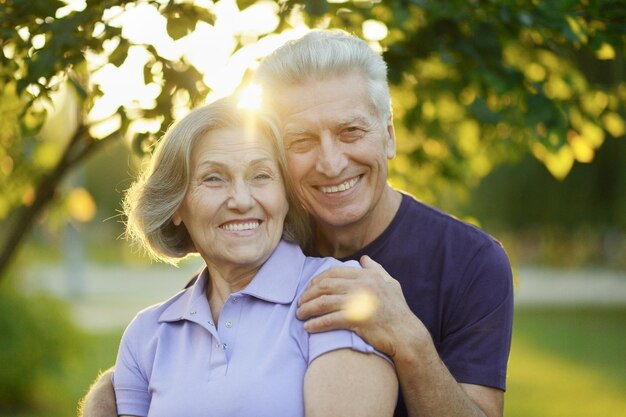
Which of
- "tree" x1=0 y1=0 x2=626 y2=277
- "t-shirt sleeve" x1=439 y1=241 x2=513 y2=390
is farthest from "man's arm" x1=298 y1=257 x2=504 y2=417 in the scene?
"tree" x1=0 y1=0 x2=626 y2=277

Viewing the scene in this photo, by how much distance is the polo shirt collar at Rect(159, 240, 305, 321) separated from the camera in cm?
255

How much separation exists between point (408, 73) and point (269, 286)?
1886 millimetres

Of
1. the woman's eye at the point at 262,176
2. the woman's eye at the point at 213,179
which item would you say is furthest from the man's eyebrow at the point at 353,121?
the woman's eye at the point at 213,179

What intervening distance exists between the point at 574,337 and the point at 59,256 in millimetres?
25323

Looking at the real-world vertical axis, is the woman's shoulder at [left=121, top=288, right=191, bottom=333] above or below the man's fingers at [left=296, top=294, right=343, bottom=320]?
below

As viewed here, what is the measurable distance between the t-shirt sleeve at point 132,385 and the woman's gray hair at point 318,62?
0.91 meters

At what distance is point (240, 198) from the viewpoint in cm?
255

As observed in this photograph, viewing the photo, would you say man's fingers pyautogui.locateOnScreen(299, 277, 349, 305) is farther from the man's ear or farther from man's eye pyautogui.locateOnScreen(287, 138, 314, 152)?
the man's ear

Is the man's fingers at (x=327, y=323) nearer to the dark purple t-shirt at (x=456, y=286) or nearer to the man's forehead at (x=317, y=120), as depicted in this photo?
the dark purple t-shirt at (x=456, y=286)

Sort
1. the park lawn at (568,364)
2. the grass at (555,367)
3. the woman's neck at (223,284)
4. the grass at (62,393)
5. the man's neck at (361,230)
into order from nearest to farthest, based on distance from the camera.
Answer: the woman's neck at (223,284) → the man's neck at (361,230) → the grass at (62,393) → the grass at (555,367) → the park lawn at (568,364)

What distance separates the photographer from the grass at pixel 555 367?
10289mm

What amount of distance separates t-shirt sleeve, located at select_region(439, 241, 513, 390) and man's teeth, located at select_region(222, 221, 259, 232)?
71 cm

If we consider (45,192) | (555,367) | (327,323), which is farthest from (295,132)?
(555,367)

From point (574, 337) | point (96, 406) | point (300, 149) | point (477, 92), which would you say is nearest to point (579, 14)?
point (477, 92)
